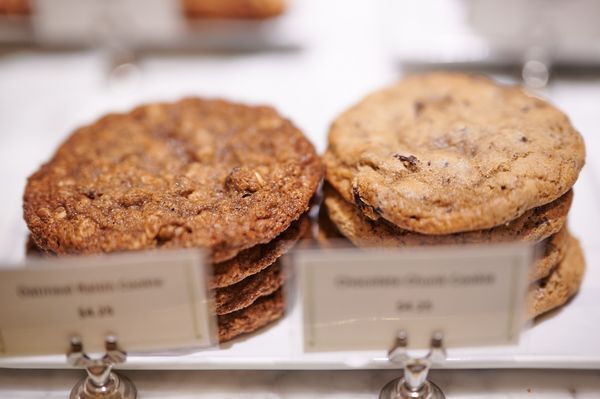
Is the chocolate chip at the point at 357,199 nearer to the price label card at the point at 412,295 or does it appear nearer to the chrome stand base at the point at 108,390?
the price label card at the point at 412,295

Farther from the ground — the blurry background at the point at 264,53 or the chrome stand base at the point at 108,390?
the blurry background at the point at 264,53

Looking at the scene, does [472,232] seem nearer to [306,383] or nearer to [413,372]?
[413,372]

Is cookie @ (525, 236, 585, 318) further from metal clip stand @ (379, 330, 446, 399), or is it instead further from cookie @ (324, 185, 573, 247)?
metal clip stand @ (379, 330, 446, 399)

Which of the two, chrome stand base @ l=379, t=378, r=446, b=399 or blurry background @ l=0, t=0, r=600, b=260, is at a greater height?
blurry background @ l=0, t=0, r=600, b=260

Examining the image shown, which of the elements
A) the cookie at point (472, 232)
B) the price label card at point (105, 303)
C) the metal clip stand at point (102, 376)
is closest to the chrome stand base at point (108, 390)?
the metal clip stand at point (102, 376)

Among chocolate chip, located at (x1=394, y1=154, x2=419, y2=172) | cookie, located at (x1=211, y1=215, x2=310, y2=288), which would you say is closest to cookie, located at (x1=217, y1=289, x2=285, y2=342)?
cookie, located at (x1=211, y1=215, x2=310, y2=288)

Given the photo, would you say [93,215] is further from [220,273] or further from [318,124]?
[318,124]

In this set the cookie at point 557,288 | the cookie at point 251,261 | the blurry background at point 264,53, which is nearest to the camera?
the cookie at point 251,261
